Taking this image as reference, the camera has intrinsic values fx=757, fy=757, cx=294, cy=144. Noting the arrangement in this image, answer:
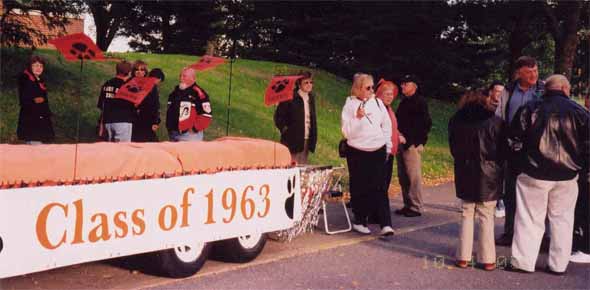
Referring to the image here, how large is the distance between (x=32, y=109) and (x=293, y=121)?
3.77 m

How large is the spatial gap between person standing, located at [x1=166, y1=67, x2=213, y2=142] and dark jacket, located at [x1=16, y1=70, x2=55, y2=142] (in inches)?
86.3

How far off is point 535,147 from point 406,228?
2.85 metres

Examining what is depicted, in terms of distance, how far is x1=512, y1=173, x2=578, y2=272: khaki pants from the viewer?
719cm

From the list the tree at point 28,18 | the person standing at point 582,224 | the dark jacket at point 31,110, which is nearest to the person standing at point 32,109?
the dark jacket at point 31,110

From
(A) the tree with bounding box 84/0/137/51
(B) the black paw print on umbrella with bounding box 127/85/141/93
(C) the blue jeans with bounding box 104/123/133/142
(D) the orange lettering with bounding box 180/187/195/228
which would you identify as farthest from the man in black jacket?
(A) the tree with bounding box 84/0/137/51

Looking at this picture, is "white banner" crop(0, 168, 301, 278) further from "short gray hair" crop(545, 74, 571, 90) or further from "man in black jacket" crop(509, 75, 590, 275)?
"short gray hair" crop(545, 74, 571, 90)

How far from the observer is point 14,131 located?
13.5 metres

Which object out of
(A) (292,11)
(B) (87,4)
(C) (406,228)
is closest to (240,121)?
(B) (87,4)

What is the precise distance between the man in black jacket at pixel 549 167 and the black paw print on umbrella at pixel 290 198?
2236mm

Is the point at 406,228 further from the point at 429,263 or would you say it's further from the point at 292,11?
the point at 292,11

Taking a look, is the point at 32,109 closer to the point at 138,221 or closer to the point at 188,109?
the point at 188,109

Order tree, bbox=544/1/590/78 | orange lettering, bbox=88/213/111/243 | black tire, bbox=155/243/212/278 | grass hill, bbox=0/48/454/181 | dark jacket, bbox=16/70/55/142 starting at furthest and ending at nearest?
tree, bbox=544/1/590/78 < grass hill, bbox=0/48/454/181 < dark jacket, bbox=16/70/55/142 < black tire, bbox=155/243/212/278 < orange lettering, bbox=88/213/111/243

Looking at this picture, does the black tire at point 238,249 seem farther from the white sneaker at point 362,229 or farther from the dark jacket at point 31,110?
the dark jacket at point 31,110

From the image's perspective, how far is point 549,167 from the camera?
7.12 metres
